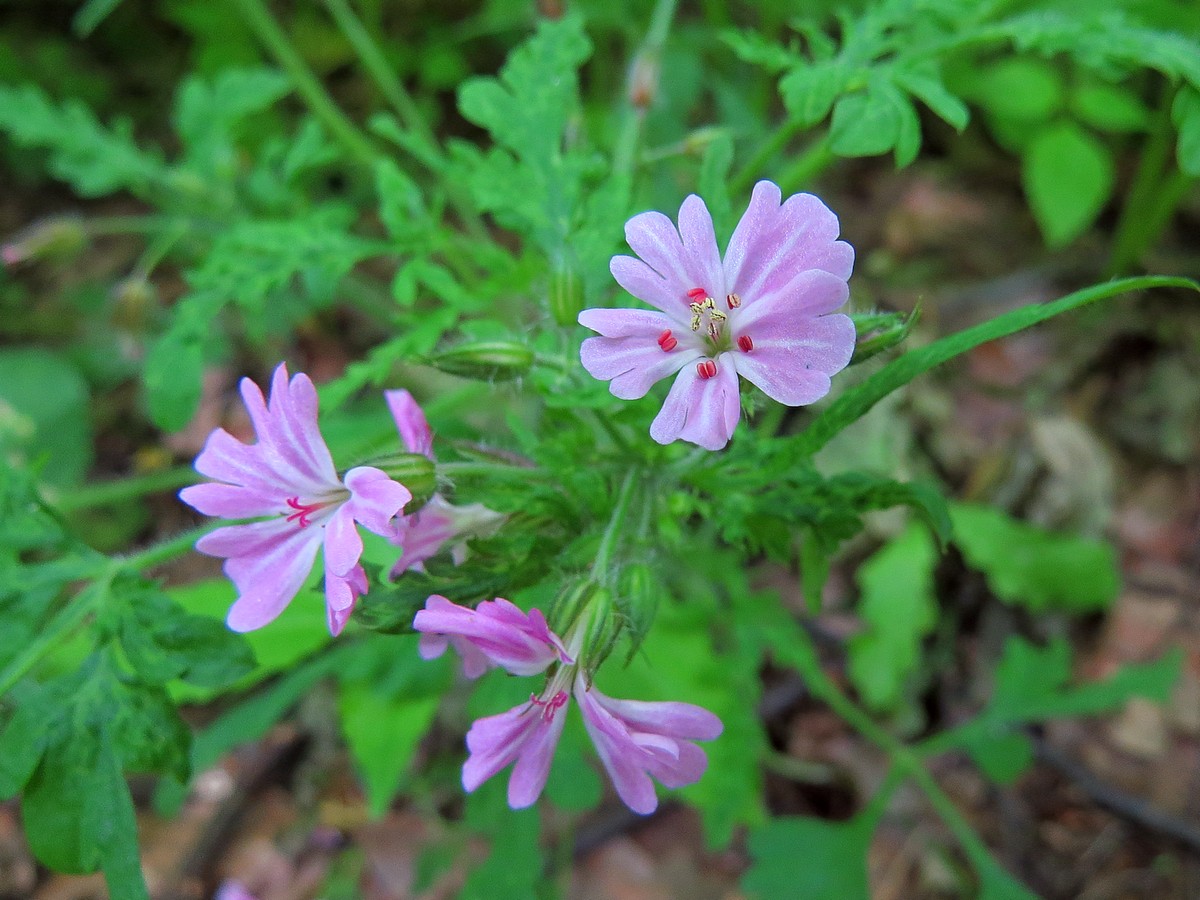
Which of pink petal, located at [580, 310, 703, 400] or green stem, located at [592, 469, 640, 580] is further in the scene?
green stem, located at [592, 469, 640, 580]

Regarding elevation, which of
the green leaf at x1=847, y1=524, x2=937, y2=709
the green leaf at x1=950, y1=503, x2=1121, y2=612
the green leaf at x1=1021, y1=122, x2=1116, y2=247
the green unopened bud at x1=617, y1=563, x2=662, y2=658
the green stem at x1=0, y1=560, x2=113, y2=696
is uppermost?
the green stem at x1=0, y1=560, x2=113, y2=696

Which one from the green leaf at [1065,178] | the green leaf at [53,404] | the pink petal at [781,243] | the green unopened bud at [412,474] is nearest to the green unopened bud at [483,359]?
the green unopened bud at [412,474]

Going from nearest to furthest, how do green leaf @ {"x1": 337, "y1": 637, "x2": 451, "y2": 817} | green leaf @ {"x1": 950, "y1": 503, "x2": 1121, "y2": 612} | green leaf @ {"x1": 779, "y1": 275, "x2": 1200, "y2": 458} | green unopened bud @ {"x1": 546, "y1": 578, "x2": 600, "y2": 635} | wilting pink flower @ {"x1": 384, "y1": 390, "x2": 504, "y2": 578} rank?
green leaf @ {"x1": 779, "y1": 275, "x2": 1200, "y2": 458} < green unopened bud @ {"x1": 546, "y1": 578, "x2": 600, "y2": 635} < wilting pink flower @ {"x1": 384, "y1": 390, "x2": 504, "y2": 578} < green leaf @ {"x1": 337, "y1": 637, "x2": 451, "y2": 817} < green leaf @ {"x1": 950, "y1": 503, "x2": 1121, "y2": 612}

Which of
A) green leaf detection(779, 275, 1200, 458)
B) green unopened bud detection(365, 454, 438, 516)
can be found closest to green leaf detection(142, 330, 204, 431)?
green unopened bud detection(365, 454, 438, 516)

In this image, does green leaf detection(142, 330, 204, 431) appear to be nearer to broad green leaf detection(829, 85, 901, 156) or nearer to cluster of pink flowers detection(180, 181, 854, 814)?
cluster of pink flowers detection(180, 181, 854, 814)

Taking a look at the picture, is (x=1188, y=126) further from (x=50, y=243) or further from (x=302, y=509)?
(x=50, y=243)

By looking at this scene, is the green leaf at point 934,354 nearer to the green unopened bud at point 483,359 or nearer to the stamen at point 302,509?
the green unopened bud at point 483,359

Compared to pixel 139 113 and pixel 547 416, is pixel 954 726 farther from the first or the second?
A: pixel 139 113

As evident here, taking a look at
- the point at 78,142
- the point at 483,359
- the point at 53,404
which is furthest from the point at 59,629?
the point at 53,404
